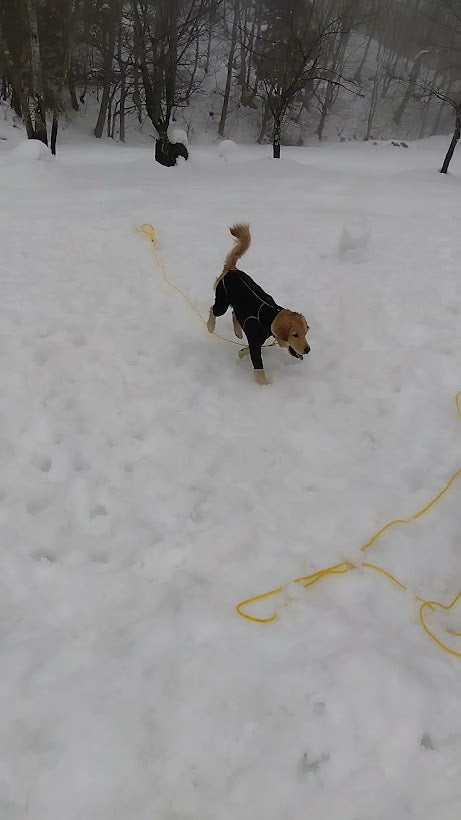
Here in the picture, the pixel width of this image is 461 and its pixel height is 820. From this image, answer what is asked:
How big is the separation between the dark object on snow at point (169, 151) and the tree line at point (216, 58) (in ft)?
0.18

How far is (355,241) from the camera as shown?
729 cm

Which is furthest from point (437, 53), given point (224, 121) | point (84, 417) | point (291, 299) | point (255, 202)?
point (84, 417)

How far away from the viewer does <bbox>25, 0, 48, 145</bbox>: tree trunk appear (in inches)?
469

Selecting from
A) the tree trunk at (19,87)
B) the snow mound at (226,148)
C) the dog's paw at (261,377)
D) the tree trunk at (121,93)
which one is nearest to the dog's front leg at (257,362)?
the dog's paw at (261,377)

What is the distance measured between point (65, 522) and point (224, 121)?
34.0m

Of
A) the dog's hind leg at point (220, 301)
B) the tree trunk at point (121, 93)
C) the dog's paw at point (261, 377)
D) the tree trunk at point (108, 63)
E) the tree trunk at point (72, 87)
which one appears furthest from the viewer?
the tree trunk at point (72, 87)

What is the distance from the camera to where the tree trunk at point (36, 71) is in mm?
11908

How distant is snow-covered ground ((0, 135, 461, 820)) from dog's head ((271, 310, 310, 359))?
56 cm

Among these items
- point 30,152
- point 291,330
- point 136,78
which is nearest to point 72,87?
point 136,78

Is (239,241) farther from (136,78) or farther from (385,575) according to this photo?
(136,78)

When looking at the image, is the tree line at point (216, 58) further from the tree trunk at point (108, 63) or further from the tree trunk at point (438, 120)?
the tree trunk at point (438, 120)

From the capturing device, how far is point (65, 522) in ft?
10.9

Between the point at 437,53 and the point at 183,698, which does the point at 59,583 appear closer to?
the point at 183,698

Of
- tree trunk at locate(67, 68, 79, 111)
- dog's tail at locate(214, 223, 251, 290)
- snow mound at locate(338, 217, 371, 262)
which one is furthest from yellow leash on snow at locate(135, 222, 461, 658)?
tree trunk at locate(67, 68, 79, 111)
